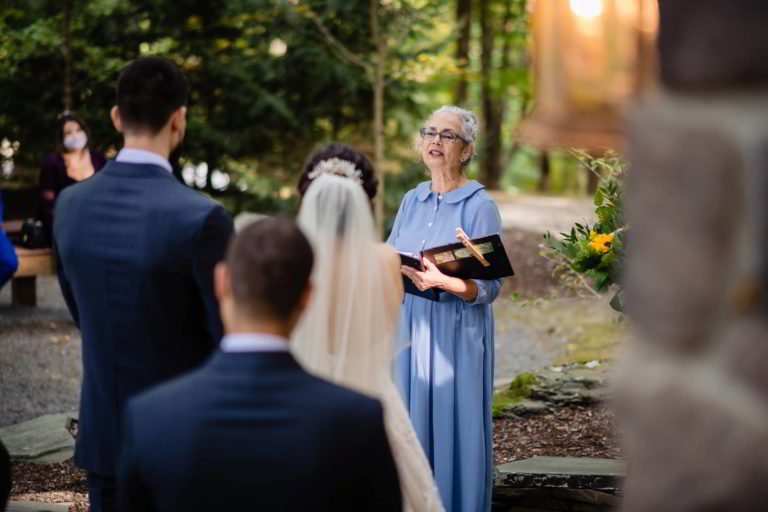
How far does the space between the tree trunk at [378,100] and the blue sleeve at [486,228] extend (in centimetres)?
869

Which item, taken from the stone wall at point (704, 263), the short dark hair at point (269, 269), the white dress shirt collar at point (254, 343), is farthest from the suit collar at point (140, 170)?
the stone wall at point (704, 263)

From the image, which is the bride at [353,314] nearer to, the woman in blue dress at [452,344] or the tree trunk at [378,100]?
the woman in blue dress at [452,344]

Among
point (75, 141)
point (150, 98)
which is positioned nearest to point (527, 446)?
point (150, 98)

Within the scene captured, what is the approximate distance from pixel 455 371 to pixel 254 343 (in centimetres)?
279

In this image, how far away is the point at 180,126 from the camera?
3.05m

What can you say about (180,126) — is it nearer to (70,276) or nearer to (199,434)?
(70,276)

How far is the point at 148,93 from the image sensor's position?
2.93 metres

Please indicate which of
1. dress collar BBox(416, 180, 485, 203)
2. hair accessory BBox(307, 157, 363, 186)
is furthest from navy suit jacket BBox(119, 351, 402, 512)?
dress collar BBox(416, 180, 485, 203)

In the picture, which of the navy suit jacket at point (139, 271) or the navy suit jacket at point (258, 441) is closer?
the navy suit jacket at point (258, 441)

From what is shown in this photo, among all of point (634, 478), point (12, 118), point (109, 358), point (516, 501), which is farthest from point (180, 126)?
point (12, 118)

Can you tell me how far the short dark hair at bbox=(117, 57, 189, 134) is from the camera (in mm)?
2916

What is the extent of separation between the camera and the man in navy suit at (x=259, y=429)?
→ 184 centimetres

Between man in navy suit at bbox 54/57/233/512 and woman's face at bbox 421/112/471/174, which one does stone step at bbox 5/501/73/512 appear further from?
woman's face at bbox 421/112/471/174

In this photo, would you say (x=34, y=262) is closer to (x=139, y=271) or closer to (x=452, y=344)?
(x=452, y=344)
